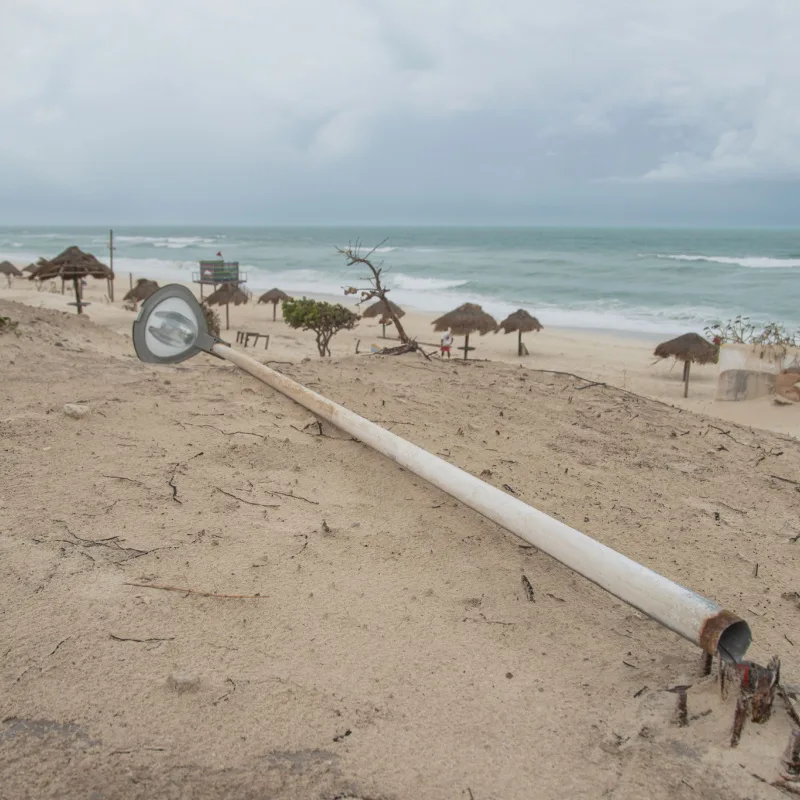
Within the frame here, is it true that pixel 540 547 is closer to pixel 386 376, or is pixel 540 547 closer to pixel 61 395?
pixel 386 376

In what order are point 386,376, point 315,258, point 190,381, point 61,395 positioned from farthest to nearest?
point 315,258 < point 386,376 < point 190,381 < point 61,395

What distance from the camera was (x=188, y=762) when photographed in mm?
1562

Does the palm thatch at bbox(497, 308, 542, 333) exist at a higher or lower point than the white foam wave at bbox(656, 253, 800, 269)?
lower

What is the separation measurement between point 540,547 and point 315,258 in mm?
65066

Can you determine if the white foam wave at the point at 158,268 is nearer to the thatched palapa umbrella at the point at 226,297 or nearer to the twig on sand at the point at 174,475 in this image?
the thatched palapa umbrella at the point at 226,297

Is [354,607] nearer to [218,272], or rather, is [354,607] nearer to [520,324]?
[520,324]

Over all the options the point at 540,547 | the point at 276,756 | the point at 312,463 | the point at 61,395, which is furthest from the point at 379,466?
the point at 61,395

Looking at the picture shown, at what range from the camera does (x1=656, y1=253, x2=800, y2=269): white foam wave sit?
176 feet

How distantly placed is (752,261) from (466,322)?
50.4 meters

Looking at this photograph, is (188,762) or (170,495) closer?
(188,762)

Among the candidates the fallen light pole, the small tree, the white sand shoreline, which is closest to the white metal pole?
the fallen light pole

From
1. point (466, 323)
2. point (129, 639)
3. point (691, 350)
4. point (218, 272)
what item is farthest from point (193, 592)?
point (218, 272)

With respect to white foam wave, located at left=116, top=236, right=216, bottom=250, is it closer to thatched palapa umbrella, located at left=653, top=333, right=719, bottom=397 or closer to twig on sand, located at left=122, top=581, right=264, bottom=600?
thatched palapa umbrella, located at left=653, top=333, right=719, bottom=397

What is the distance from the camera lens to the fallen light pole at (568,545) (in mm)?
1715
